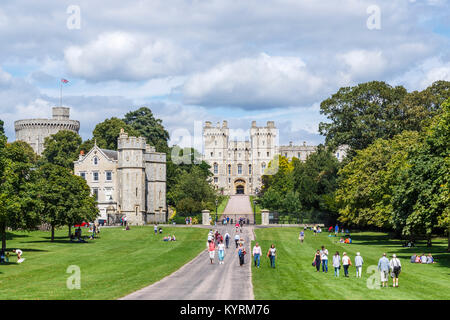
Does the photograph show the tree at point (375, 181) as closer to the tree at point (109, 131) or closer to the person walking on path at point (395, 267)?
the person walking on path at point (395, 267)

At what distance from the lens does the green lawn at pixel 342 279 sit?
28062mm

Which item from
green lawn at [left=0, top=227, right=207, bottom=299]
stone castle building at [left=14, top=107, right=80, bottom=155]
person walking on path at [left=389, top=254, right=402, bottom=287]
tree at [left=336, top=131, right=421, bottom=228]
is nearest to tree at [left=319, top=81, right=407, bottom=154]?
tree at [left=336, top=131, right=421, bottom=228]

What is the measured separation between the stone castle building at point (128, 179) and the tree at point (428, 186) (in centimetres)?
4852

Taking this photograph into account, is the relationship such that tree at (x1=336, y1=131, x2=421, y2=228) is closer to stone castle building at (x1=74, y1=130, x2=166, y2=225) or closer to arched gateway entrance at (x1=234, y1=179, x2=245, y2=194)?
stone castle building at (x1=74, y1=130, x2=166, y2=225)

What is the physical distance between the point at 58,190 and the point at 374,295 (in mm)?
42318

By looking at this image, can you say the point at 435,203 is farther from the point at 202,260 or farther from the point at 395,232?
the point at 395,232

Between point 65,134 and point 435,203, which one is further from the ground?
point 65,134

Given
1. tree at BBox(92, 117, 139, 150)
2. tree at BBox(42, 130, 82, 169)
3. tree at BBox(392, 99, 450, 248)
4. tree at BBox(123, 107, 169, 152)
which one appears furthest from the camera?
tree at BBox(123, 107, 169, 152)

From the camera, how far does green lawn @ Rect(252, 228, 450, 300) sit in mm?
28062

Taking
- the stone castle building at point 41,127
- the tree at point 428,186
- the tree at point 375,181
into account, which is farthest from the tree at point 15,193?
the stone castle building at point 41,127

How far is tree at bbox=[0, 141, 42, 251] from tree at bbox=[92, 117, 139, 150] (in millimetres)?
57325

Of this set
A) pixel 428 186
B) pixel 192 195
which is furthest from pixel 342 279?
pixel 192 195
